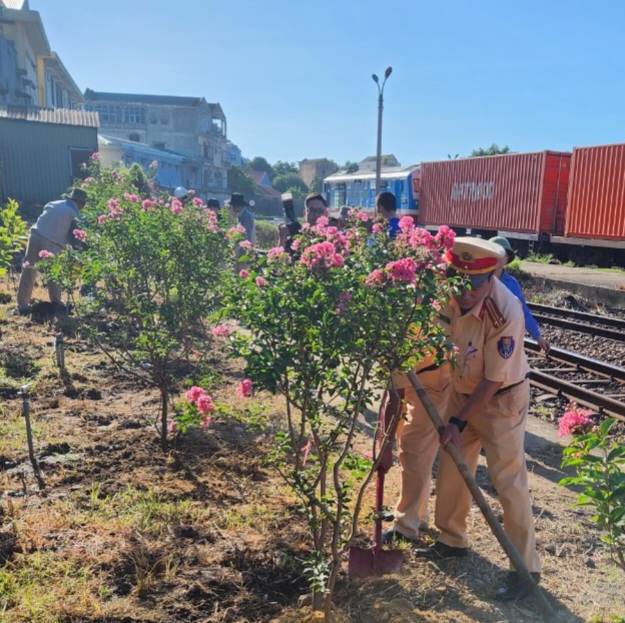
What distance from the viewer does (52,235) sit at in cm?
880

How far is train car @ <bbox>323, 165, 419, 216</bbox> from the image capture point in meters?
30.0

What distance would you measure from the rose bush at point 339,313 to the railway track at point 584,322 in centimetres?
828

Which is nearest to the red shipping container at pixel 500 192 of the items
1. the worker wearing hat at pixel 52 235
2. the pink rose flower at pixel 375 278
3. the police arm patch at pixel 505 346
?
the worker wearing hat at pixel 52 235

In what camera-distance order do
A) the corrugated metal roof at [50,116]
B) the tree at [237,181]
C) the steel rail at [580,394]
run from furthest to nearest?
the tree at [237,181], the corrugated metal roof at [50,116], the steel rail at [580,394]

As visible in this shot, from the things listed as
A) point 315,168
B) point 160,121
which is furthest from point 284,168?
point 160,121

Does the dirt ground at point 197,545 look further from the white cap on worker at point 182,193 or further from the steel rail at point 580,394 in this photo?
the white cap on worker at point 182,193

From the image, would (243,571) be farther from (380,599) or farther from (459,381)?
(459,381)

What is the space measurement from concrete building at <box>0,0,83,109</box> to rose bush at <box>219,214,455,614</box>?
2673 cm

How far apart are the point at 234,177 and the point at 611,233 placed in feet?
188

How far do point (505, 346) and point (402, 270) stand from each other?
0.98m

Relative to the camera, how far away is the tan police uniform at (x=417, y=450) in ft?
11.0

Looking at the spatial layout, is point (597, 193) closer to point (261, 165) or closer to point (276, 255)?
point (276, 255)

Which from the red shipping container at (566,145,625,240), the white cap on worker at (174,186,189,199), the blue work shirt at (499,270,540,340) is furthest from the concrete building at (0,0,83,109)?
the blue work shirt at (499,270,540,340)

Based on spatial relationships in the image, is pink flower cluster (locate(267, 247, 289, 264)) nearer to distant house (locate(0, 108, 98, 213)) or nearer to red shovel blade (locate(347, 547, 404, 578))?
red shovel blade (locate(347, 547, 404, 578))
